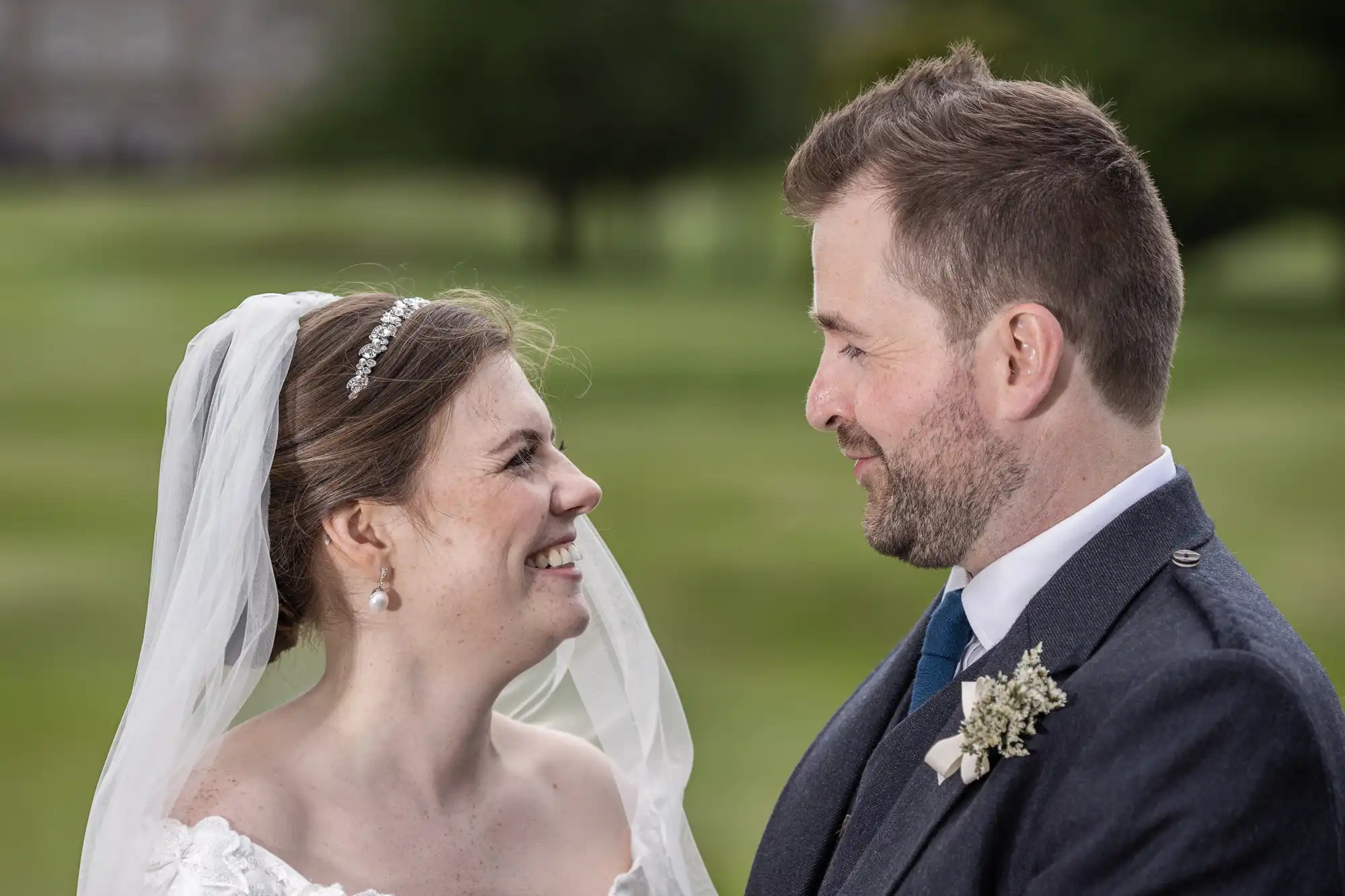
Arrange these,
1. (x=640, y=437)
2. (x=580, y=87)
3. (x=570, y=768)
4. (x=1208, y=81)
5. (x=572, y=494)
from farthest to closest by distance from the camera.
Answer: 1. (x=580, y=87)
2. (x=1208, y=81)
3. (x=640, y=437)
4. (x=570, y=768)
5. (x=572, y=494)

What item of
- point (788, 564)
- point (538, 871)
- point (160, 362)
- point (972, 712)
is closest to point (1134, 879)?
point (972, 712)

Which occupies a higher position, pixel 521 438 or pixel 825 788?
pixel 521 438

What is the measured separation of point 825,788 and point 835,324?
0.87 m

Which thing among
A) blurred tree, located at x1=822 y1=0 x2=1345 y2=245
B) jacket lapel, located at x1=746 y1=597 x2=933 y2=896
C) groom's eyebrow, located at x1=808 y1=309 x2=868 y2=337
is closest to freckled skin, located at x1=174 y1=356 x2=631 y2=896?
jacket lapel, located at x1=746 y1=597 x2=933 y2=896

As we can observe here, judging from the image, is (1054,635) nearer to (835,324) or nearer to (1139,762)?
(1139,762)

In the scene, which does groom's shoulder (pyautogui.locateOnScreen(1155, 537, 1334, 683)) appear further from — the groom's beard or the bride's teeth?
the bride's teeth

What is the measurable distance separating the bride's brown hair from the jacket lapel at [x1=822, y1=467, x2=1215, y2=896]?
109 cm

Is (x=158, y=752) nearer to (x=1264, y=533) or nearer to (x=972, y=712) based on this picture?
(x=972, y=712)

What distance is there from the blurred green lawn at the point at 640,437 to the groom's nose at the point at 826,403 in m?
0.84

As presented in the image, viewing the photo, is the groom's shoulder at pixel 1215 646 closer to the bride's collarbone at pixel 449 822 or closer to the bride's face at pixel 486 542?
the bride's face at pixel 486 542

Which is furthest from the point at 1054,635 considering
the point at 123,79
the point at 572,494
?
the point at 123,79

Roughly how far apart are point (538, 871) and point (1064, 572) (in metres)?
1.26

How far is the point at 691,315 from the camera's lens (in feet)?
104

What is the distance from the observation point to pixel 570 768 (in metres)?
3.26
